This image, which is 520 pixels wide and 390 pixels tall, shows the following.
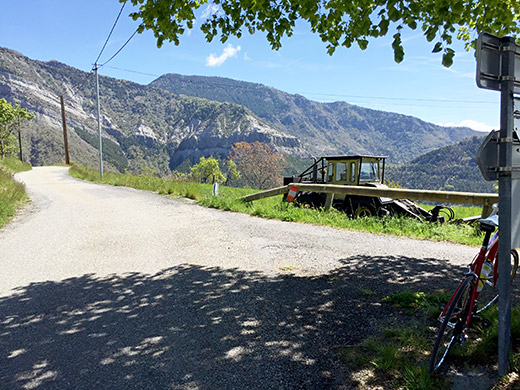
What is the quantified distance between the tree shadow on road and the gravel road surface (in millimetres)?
14

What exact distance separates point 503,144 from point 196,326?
2961 mm

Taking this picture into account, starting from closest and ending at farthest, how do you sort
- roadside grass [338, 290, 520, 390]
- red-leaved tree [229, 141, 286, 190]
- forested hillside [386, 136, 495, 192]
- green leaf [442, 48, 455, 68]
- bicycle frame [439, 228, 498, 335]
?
1. roadside grass [338, 290, 520, 390]
2. bicycle frame [439, 228, 498, 335]
3. green leaf [442, 48, 455, 68]
4. red-leaved tree [229, 141, 286, 190]
5. forested hillside [386, 136, 495, 192]

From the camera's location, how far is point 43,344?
3047mm

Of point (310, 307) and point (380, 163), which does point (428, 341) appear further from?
point (380, 163)

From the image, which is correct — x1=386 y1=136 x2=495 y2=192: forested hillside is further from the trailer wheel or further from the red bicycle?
the red bicycle

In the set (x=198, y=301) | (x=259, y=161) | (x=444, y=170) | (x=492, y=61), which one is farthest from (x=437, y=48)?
(x=444, y=170)

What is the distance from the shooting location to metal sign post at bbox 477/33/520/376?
7.11 feet

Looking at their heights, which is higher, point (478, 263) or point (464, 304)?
point (478, 263)

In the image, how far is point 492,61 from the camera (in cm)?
220

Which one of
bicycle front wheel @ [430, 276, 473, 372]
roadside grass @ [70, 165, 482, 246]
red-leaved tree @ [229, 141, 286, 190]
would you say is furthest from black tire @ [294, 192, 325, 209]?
red-leaved tree @ [229, 141, 286, 190]

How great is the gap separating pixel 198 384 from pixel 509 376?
213cm

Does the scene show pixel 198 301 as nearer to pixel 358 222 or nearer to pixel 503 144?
pixel 503 144

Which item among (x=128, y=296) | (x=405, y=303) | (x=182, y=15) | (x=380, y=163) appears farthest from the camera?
(x=380, y=163)

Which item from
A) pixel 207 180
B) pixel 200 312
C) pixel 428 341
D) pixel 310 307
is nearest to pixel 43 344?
pixel 200 312
